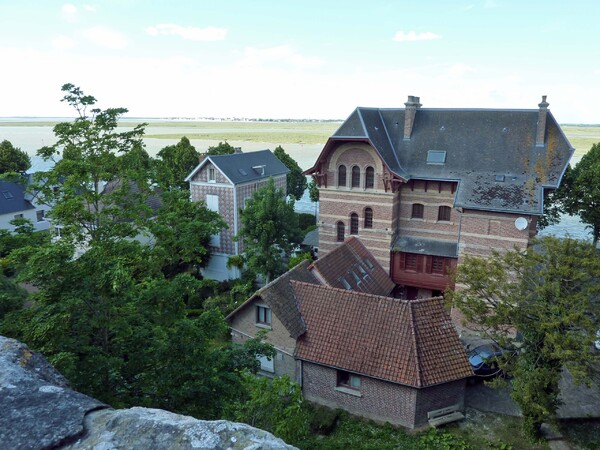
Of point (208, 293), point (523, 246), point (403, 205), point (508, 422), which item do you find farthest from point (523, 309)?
point (208, 293)

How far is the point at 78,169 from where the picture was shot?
11.3 metres

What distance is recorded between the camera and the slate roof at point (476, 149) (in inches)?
1048

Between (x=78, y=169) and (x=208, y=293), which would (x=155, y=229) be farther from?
(x=208, y=293)

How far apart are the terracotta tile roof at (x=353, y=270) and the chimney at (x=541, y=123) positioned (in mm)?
12672

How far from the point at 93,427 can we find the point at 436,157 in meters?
29.1

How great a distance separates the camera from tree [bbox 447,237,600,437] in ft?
49.0

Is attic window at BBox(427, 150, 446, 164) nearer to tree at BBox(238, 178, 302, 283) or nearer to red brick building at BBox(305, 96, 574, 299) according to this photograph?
red brick building at BBox(305, 96, 574, 299)

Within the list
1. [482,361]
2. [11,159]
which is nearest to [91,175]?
[482,361]

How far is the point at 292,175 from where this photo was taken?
54.1 meters

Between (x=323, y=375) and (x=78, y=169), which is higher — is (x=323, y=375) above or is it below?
below

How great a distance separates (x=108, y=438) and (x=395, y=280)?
2883cm

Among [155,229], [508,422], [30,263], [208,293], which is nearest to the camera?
[30,263]

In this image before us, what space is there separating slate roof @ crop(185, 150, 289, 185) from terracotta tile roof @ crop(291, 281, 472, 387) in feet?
57.9

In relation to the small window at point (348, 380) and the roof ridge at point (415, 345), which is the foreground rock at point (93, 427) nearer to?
the roof ridge at point (415, 345)
